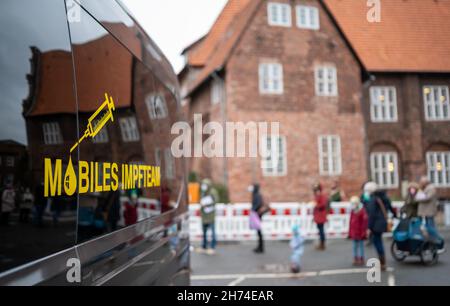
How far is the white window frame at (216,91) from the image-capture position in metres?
20.3

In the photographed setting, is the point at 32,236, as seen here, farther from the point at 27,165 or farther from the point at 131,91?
the point at 131,91

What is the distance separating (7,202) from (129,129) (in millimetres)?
1357

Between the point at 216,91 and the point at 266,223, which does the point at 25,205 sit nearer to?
the point at 266,223

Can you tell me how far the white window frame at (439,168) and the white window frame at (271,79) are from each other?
17205 millimetres

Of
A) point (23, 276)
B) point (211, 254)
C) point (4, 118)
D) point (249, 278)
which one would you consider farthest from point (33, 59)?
point (211, 254)

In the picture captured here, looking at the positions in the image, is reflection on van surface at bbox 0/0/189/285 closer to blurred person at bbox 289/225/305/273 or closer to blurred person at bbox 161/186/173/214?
blurred person at bbox 161/186/173/214

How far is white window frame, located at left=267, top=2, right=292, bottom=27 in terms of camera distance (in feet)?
62.1

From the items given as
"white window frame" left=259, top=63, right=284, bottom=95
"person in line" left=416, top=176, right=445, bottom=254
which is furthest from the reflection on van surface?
"white window frame" left=259, top=63, right=284, bottom=95

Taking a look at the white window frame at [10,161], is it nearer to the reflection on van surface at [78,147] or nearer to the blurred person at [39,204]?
the reflection on van surface at [78,147]

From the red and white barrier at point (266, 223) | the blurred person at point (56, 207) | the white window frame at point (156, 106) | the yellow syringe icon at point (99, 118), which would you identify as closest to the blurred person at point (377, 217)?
the white window frame at point (156, 106)

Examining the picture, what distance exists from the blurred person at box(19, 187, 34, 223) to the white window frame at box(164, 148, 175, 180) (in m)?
2.26

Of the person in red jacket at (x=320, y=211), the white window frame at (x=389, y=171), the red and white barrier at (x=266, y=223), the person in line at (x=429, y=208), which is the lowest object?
the red and white barrier at (x=266, y=223)

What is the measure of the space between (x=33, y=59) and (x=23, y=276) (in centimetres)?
82

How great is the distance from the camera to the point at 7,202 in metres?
1.52
